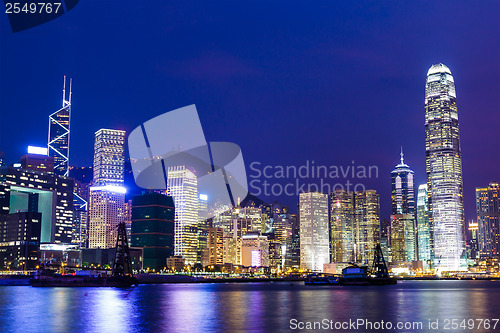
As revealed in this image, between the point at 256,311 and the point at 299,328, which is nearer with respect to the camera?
the point at 299,328

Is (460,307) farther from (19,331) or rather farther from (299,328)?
(19,331)

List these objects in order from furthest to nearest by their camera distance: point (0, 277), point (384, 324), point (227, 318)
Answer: point (0, 277) → point (227, 318) → point (384, 324)

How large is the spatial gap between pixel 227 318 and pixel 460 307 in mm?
32390

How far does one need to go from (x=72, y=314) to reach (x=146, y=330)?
1869 cm

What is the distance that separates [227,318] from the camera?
62.8 meters

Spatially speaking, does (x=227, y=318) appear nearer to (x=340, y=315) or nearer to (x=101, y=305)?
(x=340, y=315)

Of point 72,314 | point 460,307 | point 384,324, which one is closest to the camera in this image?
point 384,324

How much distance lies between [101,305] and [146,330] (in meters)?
30.5

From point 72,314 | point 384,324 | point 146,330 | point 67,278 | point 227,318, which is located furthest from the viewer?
point 67,278

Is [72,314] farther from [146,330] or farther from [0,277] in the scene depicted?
[0,277]

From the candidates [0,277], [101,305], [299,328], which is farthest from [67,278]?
[299,328]

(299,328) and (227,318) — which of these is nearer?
(299,328)

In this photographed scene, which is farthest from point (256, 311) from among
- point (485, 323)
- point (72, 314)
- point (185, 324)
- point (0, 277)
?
point (0, 277)

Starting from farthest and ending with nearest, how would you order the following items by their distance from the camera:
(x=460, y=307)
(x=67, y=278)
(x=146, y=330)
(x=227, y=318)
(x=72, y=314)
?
(x=67, y=278), (x=460, y=307), (x=72, y=314), (x=227, y=318), (x=146, y=330)
